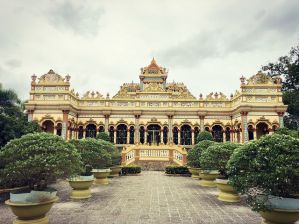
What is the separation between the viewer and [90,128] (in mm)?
31203

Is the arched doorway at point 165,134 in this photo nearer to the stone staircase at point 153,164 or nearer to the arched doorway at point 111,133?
the arched doorway at point 111,133

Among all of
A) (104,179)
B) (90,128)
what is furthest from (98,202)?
(90,128)

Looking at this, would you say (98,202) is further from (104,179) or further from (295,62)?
(295,62)

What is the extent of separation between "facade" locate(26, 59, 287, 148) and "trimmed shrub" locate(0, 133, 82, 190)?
21503 mm

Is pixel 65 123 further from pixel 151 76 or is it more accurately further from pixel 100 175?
pixel 100 175

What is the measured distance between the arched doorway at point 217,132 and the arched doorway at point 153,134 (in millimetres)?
6566

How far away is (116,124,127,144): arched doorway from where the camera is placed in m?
31.0

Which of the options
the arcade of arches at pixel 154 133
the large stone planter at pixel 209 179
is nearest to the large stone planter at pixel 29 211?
the large stone planter at pixel 209 179

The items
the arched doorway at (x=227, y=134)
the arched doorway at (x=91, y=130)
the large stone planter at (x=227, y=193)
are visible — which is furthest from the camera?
the arched doorway at (x=91, y=130)

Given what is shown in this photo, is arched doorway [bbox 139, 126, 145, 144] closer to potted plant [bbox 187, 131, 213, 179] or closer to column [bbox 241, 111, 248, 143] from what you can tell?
column [bbox 241, 111, 248, 143]

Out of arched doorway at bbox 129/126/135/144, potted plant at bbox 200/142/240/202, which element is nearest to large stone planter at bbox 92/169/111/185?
potted plant at bbox 200/142/240/202

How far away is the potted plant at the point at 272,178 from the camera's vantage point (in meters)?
6.13

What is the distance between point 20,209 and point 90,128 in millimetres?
24893

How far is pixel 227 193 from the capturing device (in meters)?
10.7
